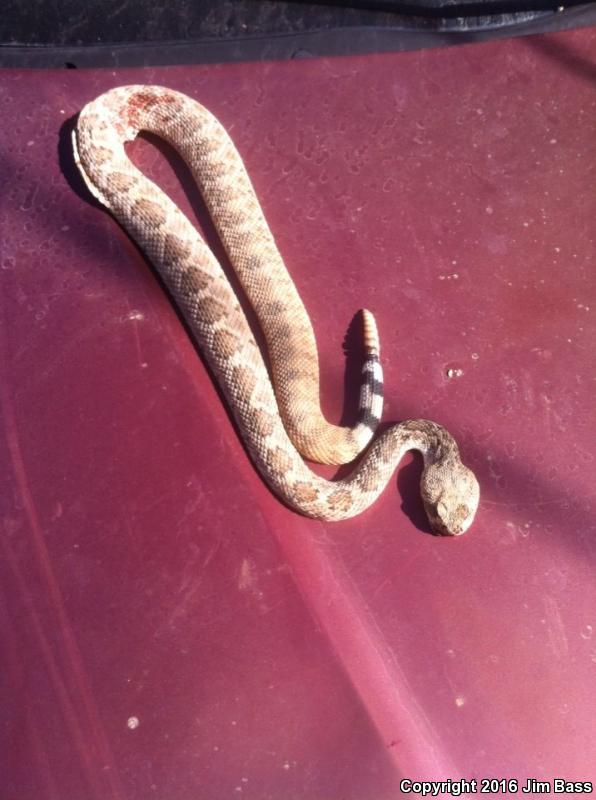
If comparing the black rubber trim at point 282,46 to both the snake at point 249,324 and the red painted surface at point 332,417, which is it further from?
the snake at point 249,324

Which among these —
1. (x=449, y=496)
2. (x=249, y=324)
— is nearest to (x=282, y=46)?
(x=249, y=324)

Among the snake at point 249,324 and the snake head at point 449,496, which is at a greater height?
the snake at point 249,324

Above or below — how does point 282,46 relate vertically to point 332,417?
above

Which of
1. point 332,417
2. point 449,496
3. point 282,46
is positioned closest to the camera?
point 449,496

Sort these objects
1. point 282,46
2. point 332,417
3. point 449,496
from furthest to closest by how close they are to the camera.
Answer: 1. point 282,46
2. point 332,417
3. point 449,496

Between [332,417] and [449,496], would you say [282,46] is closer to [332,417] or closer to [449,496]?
[332,417]

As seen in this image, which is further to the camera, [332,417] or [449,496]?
[332,417]

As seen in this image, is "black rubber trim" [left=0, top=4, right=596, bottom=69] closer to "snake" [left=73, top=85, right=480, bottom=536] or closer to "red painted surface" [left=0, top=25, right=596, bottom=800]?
"red painted surface" [left=0, top=25, right=596, bottom=800]

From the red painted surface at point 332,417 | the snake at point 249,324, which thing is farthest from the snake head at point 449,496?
the red painted surface at point 332,417
